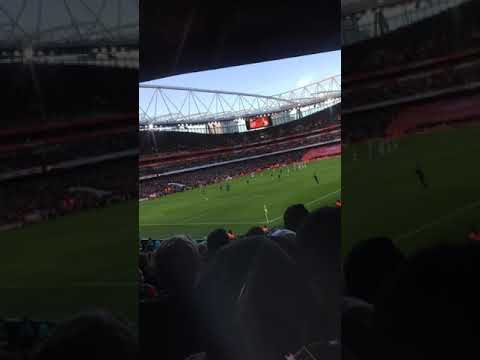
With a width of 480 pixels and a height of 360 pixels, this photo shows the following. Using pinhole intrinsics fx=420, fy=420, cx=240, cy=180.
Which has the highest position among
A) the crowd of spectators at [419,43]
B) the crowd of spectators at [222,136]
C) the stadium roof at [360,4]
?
the stadium roof at [360,4]

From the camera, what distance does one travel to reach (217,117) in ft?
10.7

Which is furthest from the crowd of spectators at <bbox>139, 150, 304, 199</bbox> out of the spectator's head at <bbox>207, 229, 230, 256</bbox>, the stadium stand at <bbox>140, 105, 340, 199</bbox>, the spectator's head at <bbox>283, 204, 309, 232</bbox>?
the spectator's head at <bbox>207, 229, 230, 256</bbox>

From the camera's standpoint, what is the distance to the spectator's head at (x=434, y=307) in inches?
78.0

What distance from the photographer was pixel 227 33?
9.41ft

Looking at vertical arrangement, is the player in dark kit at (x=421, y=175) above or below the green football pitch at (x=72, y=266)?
above

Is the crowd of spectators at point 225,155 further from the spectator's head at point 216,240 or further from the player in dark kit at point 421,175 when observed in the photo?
the player in dark kit at point 421,175

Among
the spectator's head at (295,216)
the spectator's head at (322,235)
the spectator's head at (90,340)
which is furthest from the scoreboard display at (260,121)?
the spectator's head at (90,340)

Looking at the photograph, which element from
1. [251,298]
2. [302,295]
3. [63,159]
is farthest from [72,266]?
[302,295]

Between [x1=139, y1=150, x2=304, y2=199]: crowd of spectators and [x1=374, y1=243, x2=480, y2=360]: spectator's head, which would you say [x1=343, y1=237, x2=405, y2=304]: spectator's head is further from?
[x1=139, y1=150, x2=304, y2=199]: crowd of spectators

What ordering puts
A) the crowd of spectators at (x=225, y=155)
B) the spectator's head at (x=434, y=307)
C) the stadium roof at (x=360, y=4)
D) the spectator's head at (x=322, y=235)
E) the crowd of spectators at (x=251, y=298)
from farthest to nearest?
the crowd of spectators at (x=225, y=155) < the spectator's head at (x=322, y=235) < the crowd of spectators at (x=251, y=298) < the stadium roof at (x=360, y=4) < the spectator's head at (x=434, y=307)

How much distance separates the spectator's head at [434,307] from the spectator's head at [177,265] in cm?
123

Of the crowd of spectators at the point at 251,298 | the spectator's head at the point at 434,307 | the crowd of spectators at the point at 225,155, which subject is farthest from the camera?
the crowd of spectators at the point at 225,155

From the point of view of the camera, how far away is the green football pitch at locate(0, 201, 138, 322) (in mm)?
2234

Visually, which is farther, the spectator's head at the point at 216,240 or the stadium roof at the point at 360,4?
the spectator's head at the point at 216,240
